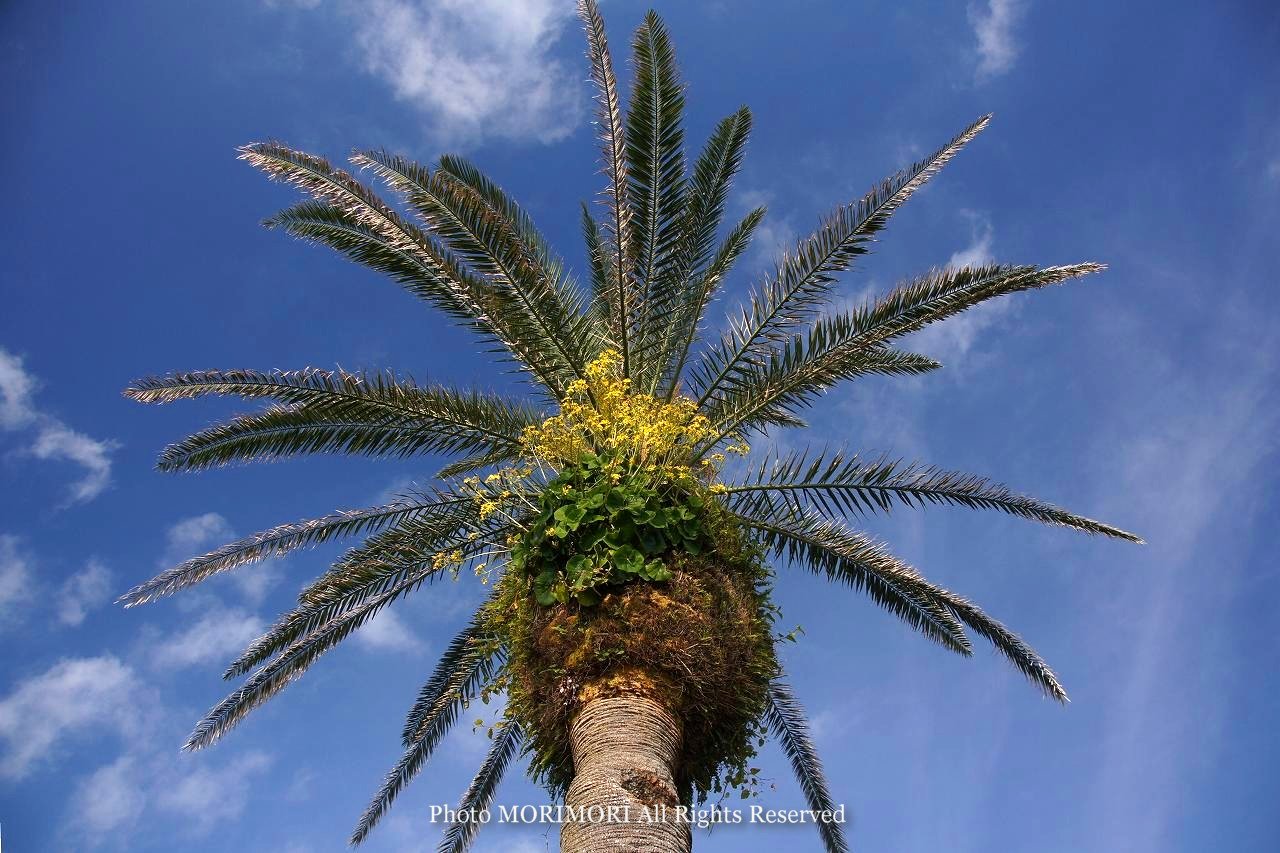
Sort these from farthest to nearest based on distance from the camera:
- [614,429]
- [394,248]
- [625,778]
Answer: [394,248]
[614,429]
[625,778]

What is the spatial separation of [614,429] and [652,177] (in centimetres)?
279

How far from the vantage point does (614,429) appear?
6.72 meters

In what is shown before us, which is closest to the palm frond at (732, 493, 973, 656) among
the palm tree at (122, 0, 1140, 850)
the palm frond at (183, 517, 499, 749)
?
the palm tree at (122, 0, 1140, 850)

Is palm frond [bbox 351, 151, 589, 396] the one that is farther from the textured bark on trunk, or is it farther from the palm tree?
the textured bark on trunk

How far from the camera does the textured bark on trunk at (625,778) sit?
4.78 meters

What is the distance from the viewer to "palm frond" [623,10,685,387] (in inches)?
326

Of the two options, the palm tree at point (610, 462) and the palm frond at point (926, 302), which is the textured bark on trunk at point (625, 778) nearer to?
the palm tree at point (610, 462)

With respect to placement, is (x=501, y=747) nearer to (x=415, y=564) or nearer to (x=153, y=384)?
(x=415, y=564)

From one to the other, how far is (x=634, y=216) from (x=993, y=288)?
3.12m

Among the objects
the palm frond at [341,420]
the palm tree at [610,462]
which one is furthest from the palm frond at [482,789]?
the palm frond at [341,420]

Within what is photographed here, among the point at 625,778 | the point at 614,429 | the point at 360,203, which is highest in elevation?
the point at 360,203

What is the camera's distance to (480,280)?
25.5ft

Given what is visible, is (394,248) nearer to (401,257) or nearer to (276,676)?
(401,257)

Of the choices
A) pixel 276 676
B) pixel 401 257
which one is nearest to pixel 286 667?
pixel 276 676
